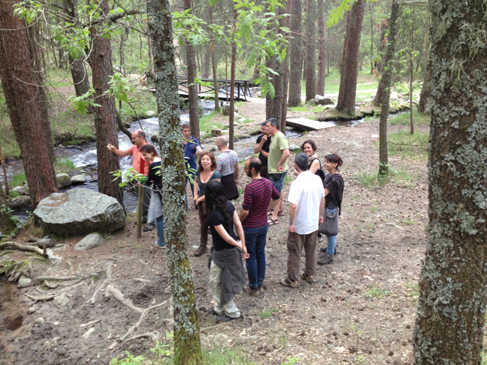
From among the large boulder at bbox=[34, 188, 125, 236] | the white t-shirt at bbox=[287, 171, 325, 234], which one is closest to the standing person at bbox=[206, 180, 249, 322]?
the white t-shirt at bbox=[287, 171, 325, 234]

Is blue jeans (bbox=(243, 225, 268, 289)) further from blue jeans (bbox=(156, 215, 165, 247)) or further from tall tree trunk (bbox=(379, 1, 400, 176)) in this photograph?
tall tree trunk (bbox=(379, 1, 400, 176))

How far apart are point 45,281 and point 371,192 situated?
6794 millimetres

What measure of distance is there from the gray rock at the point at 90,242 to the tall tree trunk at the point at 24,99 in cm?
170

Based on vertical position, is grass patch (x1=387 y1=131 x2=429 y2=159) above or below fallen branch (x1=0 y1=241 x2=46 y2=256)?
above

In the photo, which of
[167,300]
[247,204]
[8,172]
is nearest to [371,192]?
[247,204]

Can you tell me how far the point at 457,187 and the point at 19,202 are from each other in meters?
9.85

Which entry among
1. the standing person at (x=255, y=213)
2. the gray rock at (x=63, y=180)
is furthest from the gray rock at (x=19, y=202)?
the standing person at (x=255, y=213)

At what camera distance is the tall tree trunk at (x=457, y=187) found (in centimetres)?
189

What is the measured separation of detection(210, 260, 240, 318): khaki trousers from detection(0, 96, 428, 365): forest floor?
0.12 metres

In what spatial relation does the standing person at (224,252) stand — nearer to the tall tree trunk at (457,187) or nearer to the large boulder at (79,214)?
the tall tree trunk at (457,187)

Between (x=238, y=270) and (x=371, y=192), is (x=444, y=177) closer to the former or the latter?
(x=238, y=270)

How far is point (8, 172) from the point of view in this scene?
433 inches

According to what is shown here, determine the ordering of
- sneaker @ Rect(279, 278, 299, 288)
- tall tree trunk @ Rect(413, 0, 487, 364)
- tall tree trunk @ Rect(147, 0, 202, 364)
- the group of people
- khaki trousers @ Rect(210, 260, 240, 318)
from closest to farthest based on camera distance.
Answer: tall tree trunk @ Rect(413, 0, 487, 364) < tall tree trunk @ Rect(147, 0, 202, 364) < the group of people < khaki trousers @ Rect(210, 260, 240, 318) < sneaker @ Rect(279, 278, 299, 288)

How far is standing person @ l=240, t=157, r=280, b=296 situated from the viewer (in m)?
4.15
